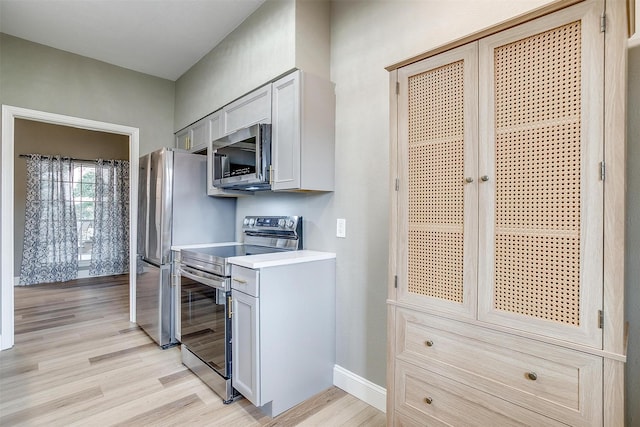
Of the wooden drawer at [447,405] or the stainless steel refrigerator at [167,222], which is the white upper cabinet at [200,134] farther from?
the wooden drawer at [447,405]

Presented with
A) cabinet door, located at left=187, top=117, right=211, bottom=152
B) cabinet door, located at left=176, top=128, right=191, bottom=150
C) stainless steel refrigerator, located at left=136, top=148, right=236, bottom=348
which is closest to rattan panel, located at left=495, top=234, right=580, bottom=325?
stainless steel refrigerator, located at left=136, top=148, right=236, bottom=348

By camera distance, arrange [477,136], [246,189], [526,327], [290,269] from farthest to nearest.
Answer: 1. [246,189]
2. [290,269]
3. [477,136]
4. [526,327]

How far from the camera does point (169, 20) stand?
2.65m

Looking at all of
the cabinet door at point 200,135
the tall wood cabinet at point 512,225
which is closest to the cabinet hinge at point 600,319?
the tall wood cabinet at point 512,225

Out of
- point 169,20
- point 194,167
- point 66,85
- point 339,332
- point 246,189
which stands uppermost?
point 169,20

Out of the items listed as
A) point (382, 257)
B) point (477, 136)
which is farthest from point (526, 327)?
point (382, 257)

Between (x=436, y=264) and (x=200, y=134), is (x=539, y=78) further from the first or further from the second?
(x=200, y=134)

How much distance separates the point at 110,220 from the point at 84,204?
506 mm

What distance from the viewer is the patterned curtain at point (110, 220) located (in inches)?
235

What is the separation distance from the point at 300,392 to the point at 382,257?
3.31 feet

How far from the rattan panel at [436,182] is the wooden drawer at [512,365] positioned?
0.15 meters

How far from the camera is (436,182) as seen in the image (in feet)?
Result: 4.37

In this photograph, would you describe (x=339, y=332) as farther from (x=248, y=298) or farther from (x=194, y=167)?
(x=194, y=167)

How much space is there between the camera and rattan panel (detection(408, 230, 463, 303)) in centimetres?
127
